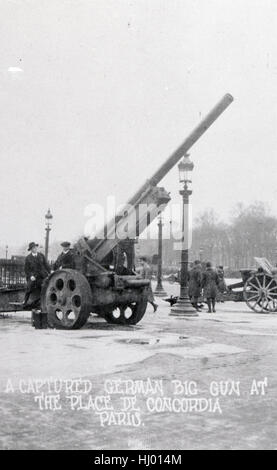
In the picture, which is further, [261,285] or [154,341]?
[261,285]

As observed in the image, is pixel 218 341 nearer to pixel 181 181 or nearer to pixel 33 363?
pixel 33 363

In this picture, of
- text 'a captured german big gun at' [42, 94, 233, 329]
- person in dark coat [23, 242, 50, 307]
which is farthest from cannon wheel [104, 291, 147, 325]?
person in dark coat [23, 242, 50, 307]

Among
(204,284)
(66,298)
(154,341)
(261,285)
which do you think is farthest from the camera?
(261,285)

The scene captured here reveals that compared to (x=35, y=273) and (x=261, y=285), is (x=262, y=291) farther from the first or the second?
(x=35, y=273)

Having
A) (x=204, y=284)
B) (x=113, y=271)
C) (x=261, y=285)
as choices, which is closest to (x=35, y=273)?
(x=113, y=271)

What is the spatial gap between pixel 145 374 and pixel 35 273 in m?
6.58

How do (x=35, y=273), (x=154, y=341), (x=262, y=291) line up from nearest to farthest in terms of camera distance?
(x=154, y=341), (x=35, y=273), (x=262, y=291)

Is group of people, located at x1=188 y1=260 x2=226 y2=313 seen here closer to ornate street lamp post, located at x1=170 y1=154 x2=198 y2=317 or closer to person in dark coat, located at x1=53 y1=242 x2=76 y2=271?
ornate street lamp post, located at x1=170 y1=154 x2=198 y2=317

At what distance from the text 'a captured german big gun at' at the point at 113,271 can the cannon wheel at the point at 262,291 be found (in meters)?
6.57

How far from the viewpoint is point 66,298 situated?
11812mm

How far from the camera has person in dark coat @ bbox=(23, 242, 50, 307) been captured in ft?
42.8

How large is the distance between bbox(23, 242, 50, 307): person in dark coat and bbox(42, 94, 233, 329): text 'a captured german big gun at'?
2.61 ft

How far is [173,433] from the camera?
15.4 ft

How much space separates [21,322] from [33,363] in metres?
5.81
